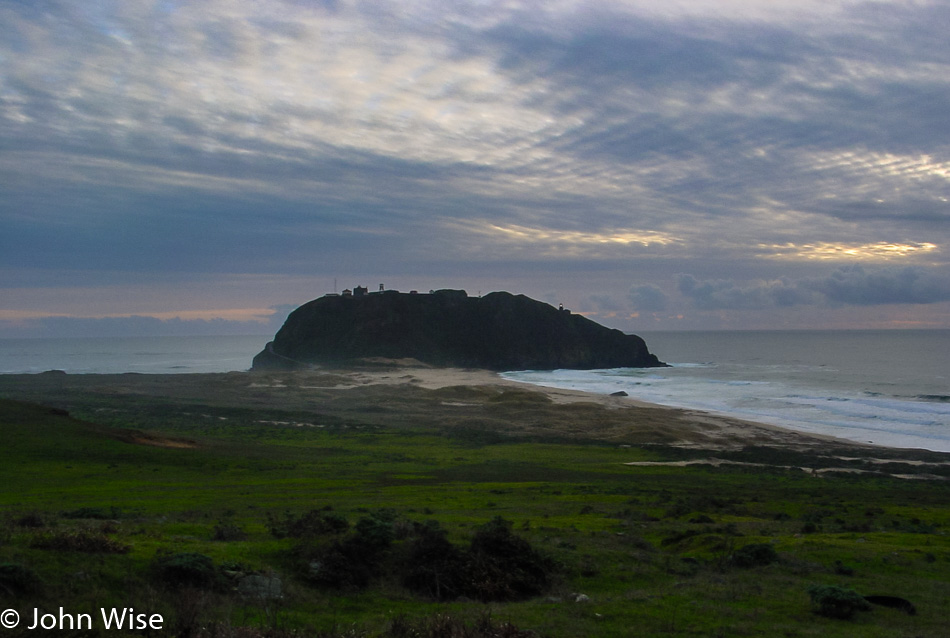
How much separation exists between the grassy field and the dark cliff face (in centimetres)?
11600

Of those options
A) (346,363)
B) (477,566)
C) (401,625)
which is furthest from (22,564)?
(346,363)

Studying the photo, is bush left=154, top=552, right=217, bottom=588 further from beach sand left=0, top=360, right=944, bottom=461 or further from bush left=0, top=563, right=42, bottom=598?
beach sand left=0, top=360, right=944, bottom=461

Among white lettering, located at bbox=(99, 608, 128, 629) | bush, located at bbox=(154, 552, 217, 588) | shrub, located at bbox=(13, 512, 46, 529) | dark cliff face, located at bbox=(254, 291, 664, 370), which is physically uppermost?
dark cliff face, located at bbox=(254, 291, 664, 370)

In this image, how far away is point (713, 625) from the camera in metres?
12.6

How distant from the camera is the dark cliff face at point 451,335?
171 meters

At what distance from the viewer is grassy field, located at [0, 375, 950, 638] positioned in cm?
1245

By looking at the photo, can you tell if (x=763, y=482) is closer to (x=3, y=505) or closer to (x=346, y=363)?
(x=3, y=505)

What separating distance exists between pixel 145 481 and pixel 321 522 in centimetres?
1884

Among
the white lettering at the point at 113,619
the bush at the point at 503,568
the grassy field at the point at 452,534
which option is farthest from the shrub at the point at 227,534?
the white lettering at the point at 113,619

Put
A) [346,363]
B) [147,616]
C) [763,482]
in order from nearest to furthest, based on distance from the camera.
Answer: [147,616] → [763,482] → [346,363]

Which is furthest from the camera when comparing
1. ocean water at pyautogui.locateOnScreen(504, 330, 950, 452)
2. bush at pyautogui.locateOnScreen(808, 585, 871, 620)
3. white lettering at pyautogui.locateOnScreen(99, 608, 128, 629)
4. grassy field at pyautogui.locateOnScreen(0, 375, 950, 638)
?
ocean water at pyautogui.locateOnScreen(504, 330, 950, 452)

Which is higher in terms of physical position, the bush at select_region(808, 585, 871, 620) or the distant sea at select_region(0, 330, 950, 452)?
the bush at select_region(808, 585, 871, 620)

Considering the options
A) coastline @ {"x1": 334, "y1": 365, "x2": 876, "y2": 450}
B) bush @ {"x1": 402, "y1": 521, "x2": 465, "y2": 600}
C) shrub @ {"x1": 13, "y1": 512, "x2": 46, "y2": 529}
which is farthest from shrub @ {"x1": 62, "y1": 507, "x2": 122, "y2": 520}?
coastline @ {"x1": 334, "y1": 365, "x2": 876, "y2": 450}

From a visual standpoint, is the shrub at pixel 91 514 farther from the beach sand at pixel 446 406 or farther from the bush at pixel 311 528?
the beach sand at pixel 446 406
